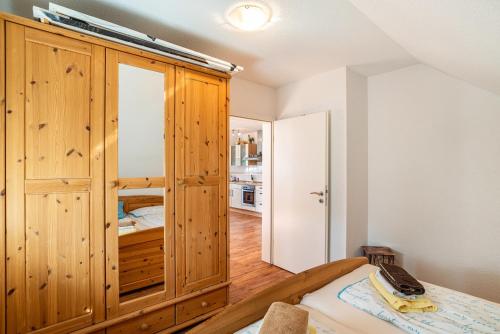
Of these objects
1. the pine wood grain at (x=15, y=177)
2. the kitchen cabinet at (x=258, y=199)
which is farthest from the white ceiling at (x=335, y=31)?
the kitchen cabinet at (x=258, y=199)

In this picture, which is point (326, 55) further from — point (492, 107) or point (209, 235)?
point (209, 235)

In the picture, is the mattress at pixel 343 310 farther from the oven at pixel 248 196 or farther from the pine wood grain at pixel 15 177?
the oven at pixel 248 196

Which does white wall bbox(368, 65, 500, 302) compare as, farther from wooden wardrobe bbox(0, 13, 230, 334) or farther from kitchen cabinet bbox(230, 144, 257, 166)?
kitchen cabinet bbox(230, 144, 257, 166)

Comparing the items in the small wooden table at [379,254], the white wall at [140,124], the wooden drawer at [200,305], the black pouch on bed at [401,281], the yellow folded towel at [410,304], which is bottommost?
the wooden drawer at [200,305]

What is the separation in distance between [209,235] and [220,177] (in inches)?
20.4

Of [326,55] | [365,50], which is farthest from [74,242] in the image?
[365,50]

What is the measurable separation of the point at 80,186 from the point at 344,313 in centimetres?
172

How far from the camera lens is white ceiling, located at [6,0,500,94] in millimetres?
1221

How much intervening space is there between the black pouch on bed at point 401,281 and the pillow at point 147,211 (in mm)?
1606

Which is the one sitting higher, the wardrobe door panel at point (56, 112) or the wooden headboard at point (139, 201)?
the wardrobe door panel at point (56, 112)

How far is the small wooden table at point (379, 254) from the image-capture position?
2668 millimetres

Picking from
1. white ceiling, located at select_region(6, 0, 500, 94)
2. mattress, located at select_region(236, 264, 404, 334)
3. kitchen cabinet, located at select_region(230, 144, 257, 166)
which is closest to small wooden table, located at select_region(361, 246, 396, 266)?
mattress, located at select_region(236, 264, 404, 334)

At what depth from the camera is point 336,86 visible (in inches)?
112

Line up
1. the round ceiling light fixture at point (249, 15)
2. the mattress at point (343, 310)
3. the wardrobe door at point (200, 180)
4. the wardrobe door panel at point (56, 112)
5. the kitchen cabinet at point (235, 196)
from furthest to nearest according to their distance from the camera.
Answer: the kitchen cabinet at point (235, 196) → the wardrobe door at point (200, 180) → the round ceiling light fixture at point (249, 15) → the wardrobe door panel at point (56, 112) → the mattress at point (343, 310)
